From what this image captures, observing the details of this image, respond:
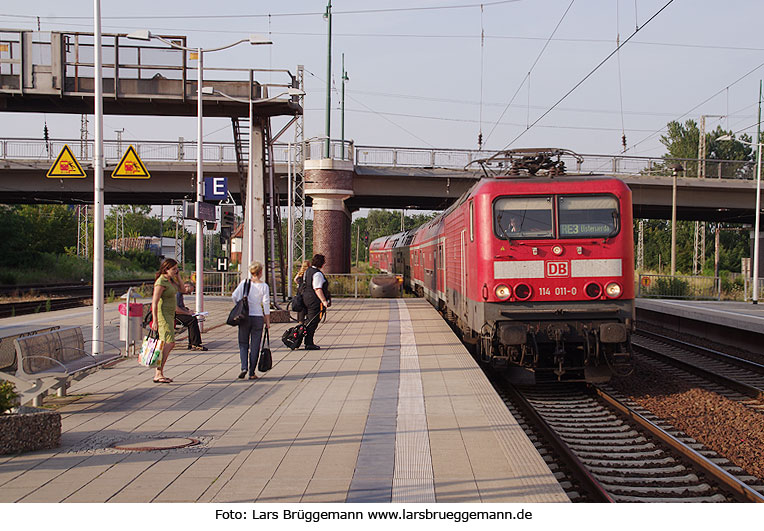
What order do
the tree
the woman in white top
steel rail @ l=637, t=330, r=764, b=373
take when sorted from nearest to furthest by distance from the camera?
the woman in white top < steel rail @ l=637, t=330, r=764, b=373 < the tree

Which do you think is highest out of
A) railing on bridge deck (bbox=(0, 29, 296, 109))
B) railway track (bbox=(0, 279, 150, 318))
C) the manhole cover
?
railing on bridge deck (bbox=(0, 29, 296, 109))

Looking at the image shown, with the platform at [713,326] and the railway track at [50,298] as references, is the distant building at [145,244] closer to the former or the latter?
the railway track at [50,298]

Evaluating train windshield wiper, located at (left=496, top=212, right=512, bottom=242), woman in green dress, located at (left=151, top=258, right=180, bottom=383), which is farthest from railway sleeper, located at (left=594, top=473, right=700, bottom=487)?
woman in green dress, located at (left=151, top=258, right=180, bottom=383)

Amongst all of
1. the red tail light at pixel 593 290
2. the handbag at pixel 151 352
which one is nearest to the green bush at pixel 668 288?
the red tail light at pixel 593 290

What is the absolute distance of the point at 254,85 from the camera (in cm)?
2250

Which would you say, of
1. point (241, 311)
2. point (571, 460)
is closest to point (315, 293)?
point (241, 311)

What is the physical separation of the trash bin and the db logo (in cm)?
605

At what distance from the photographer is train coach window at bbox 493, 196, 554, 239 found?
37.0 ft

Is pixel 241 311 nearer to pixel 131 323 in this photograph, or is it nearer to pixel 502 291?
pixel 131 323

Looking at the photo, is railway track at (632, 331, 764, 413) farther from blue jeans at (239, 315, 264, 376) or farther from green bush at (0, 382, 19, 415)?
green bush at (0, 382, 19, 415)

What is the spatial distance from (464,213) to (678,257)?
5373 centimetres

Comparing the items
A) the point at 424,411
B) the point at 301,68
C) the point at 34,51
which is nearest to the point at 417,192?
the point at 301,68

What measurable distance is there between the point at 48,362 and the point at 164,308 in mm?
1840

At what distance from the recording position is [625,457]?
8.03m
